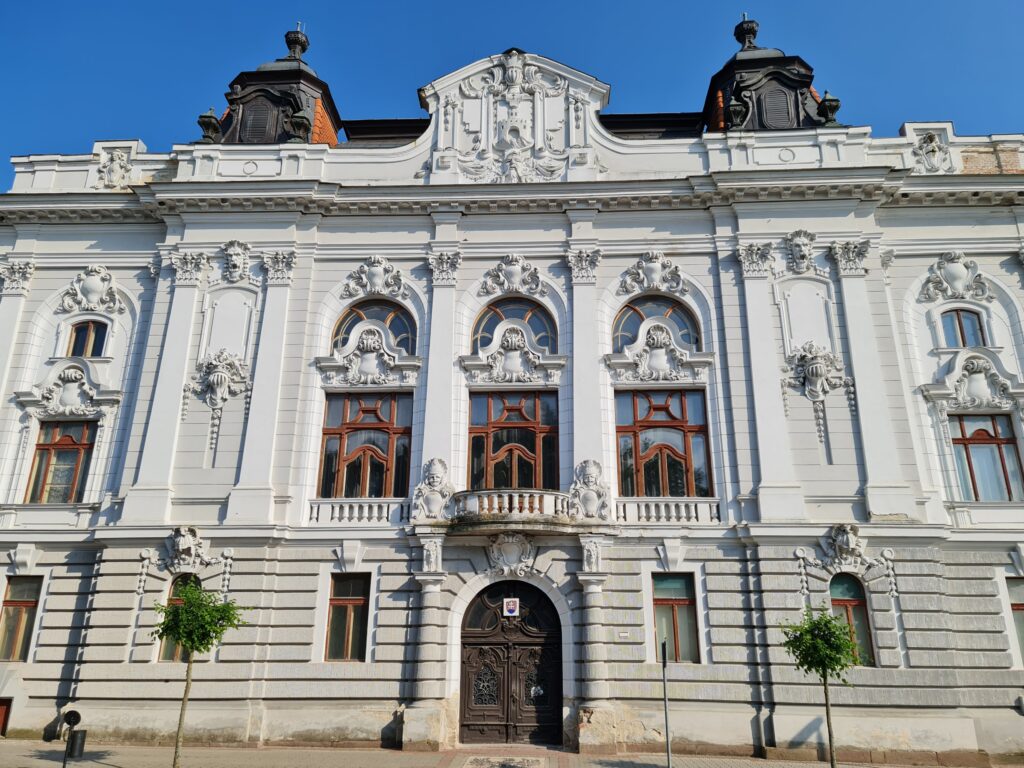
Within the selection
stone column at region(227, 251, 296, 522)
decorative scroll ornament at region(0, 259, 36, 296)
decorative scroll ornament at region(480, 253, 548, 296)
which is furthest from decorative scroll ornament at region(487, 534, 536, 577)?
decorative scroll ornament at region(0, 259, 36, 296)

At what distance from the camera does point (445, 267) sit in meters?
22.5

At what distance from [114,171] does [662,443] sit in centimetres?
2096

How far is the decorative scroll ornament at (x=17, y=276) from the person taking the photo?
915 inches

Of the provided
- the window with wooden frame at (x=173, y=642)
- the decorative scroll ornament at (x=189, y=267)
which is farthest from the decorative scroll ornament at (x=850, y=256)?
the window with wooden frame at (x=173, y=642)

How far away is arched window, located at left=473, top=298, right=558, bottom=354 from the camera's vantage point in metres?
22.2

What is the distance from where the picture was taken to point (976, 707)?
17.9 meters

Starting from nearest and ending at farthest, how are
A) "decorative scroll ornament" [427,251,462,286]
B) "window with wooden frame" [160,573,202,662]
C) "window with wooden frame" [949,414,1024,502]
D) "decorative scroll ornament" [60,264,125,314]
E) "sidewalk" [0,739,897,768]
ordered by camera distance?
1. "sidewalk" [0,739,897,768]
2. "window with wooden frame" [160,573,202,662]
3. "window with wooden frame" [949,414,1024,502]
4. "decorative scroll ornament" [427,251,462,286]
5. "decorative scroll ornament" [60,264,125,314]

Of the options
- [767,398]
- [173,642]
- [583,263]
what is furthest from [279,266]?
[767,398]

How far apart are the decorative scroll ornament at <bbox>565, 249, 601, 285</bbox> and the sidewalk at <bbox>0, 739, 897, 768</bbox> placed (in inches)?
529

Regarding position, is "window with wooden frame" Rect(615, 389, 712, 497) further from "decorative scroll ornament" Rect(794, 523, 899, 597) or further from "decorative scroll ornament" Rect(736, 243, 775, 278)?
"decorative scroll ornament" Rect(736, 243, 775, 278)

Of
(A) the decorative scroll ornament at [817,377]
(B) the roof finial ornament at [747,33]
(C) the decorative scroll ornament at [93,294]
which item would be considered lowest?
(A) the decorative scroll ornament at [817,377]

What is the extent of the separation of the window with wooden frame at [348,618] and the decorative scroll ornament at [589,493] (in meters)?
6.23

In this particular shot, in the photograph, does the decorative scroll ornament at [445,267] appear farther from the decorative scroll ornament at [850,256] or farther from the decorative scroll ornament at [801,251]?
the decorative scroll ornament at [850,256]

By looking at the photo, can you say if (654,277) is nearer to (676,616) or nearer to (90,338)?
(676,616)
